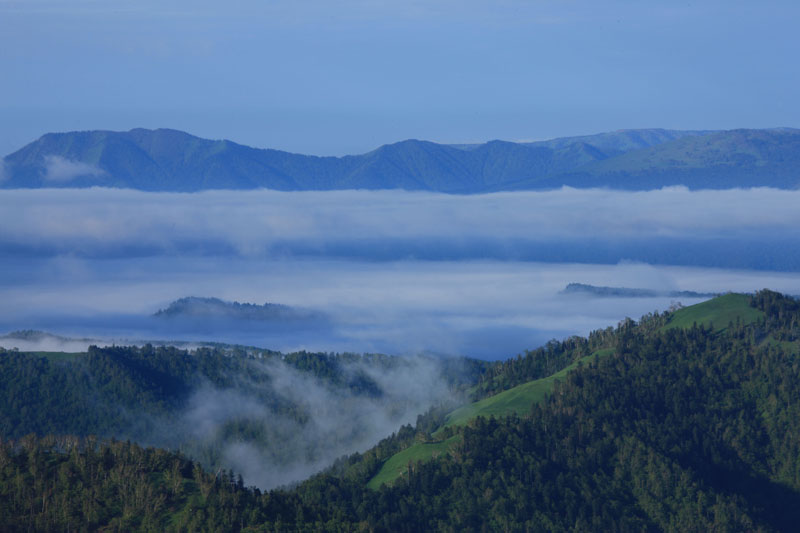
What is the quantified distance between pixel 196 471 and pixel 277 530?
22665mm

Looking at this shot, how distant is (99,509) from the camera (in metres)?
179

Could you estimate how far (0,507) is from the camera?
176875 millimetres

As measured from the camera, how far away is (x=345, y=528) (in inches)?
7840

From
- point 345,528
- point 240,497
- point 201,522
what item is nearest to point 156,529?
point 201,522

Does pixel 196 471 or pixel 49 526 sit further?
pixel 196 471

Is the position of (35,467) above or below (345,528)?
above

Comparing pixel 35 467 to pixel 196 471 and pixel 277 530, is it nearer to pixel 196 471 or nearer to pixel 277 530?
pixel 196 471

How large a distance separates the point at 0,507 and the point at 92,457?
2096cm

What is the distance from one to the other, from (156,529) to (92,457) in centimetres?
2602

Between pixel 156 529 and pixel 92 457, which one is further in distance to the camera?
pixel 92 457

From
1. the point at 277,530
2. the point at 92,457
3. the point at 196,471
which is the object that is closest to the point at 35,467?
the point at 92,457

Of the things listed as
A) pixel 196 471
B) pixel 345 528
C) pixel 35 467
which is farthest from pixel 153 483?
pixel 345 528

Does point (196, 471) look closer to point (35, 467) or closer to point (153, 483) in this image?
point (153, 483)

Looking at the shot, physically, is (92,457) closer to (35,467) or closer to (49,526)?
(35,467)
